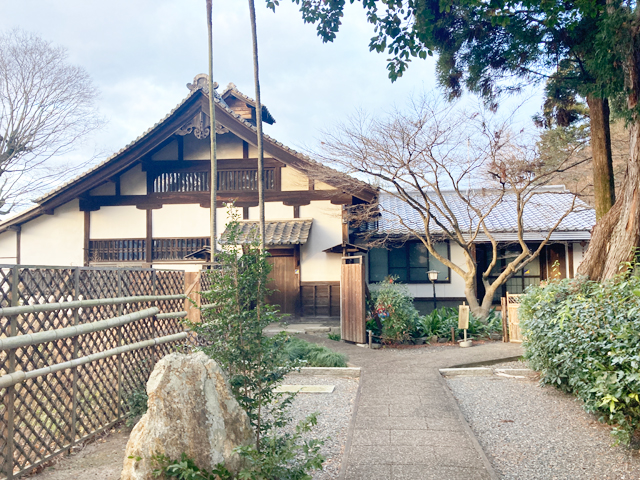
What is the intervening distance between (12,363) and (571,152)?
1313 centimetres

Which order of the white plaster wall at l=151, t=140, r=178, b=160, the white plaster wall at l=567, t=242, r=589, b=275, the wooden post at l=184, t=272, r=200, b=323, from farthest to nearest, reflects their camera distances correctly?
the white plaster wall at l=567, t=242, r=589, b=275 < the white plaster wall at l=151, t=140, r=178, b=160 < the wooden post at l=184, t=272, r=200, b=323

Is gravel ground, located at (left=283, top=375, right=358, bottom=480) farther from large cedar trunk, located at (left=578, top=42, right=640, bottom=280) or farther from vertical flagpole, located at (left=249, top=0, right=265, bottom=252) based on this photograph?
vertical flagpole, located at (left=249, top=0, right=265, bottom=252)

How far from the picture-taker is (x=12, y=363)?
3.70m

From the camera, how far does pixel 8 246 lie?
15.2 meters

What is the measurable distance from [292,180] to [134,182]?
494cm

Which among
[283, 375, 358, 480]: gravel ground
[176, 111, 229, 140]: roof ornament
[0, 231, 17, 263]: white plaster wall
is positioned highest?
[176, 111, 229, 140]: roof ornament

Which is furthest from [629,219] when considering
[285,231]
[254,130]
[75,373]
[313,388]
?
[254,130]

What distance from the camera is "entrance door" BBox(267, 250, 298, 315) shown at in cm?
1402

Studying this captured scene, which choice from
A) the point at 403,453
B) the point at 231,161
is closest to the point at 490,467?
the point at 403,453

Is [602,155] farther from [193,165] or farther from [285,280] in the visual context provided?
[193,165]

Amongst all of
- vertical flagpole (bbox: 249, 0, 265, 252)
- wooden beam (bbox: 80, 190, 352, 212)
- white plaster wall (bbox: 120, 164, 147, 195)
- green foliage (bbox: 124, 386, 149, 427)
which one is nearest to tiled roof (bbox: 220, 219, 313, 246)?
vertical flagpole (bbox: 249, 0, 265, 252)

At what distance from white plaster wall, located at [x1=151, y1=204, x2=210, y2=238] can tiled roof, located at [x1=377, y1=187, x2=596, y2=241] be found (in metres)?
5.39

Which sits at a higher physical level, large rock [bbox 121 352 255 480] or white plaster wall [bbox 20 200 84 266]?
white plaster wall [bbox 20 200 84 266]

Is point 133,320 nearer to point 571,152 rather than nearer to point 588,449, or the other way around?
point 588,449
